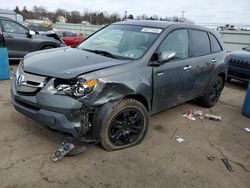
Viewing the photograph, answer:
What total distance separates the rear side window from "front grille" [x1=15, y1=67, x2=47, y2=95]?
274 centimetres

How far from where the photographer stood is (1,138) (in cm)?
353

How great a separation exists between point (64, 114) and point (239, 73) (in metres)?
6.66

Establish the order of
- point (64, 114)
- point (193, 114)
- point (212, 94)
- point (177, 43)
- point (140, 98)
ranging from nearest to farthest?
point (64, 114) → point (140, 98) → point (177, 43) → point (193, 114) → point (212, 94)

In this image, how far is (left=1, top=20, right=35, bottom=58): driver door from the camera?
809 centimetres

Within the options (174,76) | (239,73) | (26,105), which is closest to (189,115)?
(174,76)

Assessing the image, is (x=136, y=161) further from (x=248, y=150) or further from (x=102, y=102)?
(x=248, y=150)

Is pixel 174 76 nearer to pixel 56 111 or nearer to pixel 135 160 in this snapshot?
pixel 135 160

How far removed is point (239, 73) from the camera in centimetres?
788

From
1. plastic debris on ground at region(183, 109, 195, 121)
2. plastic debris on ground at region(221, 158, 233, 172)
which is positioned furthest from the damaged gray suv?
plastic debris on ground at region(221, 158, 233, 172)

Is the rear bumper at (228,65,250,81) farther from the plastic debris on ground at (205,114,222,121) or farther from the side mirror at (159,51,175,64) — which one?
the side mirror at (159,51,175,64)

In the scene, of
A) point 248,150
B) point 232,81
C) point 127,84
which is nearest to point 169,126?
point 248,150

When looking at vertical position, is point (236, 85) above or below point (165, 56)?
below

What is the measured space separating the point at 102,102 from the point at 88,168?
820mm

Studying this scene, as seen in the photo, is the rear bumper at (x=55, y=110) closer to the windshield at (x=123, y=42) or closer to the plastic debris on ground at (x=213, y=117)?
the windshield at (x=123, y=42)
